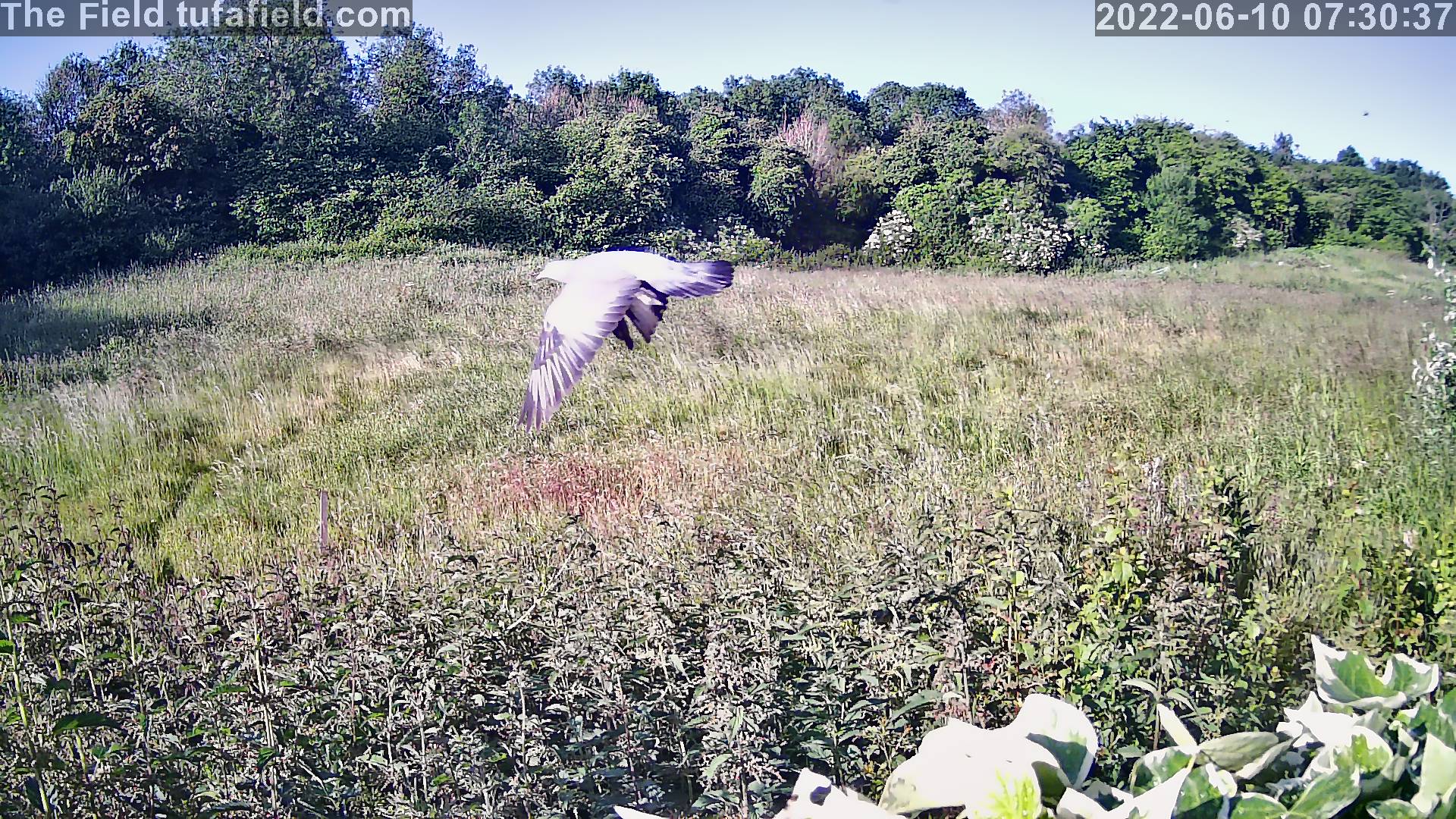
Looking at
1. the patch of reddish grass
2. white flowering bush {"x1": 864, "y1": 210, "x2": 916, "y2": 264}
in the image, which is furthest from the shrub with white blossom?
the patch of reddish grass

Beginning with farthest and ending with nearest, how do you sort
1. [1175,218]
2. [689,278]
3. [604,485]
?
[1175,218], [604,485], [689,278]

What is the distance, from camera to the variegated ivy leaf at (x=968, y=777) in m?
1.07

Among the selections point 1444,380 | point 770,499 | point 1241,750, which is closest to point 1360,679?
point 1241,750

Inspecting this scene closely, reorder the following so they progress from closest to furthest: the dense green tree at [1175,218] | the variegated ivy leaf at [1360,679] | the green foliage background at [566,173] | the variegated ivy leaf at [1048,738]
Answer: the variegated ivy leaf at [1048,738] → the variegated ivy leaf at [1360,679] → the green foliage background at [566,173] → the dense green tree at [1175,218]

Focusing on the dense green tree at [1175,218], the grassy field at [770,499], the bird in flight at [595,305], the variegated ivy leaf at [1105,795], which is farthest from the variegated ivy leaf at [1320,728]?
the dense green tree at [1175,218]

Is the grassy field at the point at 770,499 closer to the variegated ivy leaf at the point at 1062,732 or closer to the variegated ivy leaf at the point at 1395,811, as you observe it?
the variegated ivy leaf at the point at 1062,732

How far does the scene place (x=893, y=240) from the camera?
2066 centimetres

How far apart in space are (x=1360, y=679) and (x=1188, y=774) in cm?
49

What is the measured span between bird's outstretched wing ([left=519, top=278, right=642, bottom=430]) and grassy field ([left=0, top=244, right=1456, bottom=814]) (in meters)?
0.51

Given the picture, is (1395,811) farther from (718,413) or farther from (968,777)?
(718,413)

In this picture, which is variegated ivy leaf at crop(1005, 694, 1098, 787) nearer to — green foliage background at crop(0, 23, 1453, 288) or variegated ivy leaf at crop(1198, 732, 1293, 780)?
variegated ivy leaf at crop(1198, 732, 1293, 780)

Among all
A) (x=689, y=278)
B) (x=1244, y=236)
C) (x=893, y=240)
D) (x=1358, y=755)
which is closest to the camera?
(x=1358, y=755)

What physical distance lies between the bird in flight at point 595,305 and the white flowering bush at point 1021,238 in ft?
59.0

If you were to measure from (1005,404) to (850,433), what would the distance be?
0.96 metres
